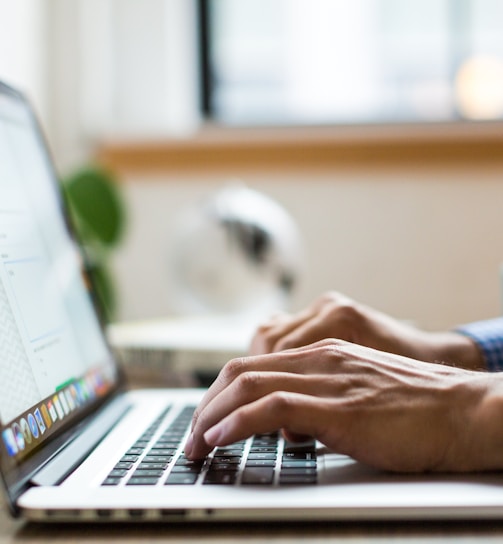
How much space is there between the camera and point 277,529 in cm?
39

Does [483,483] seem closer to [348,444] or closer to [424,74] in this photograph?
[348,444]

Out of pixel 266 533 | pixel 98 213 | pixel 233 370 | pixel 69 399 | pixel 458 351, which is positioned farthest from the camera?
pixel 98 213

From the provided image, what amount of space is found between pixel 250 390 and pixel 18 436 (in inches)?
5.2

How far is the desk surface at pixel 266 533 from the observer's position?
1.22 feet

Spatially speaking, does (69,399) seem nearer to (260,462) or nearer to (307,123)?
(260,462)

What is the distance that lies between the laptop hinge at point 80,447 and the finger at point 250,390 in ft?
0.26

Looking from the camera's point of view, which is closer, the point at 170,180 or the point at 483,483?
the point at 483,483

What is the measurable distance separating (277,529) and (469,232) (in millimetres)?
1314

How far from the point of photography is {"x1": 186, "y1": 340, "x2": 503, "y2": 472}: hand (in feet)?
1.44

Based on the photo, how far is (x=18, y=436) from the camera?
1.45ft

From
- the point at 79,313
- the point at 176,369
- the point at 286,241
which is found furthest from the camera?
the point at 286,241

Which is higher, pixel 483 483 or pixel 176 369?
pixel 483 483

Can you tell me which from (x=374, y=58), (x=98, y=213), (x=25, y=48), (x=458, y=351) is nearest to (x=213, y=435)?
(x=458, y=351)

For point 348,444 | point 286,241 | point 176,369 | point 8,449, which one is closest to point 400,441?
point 348,444
